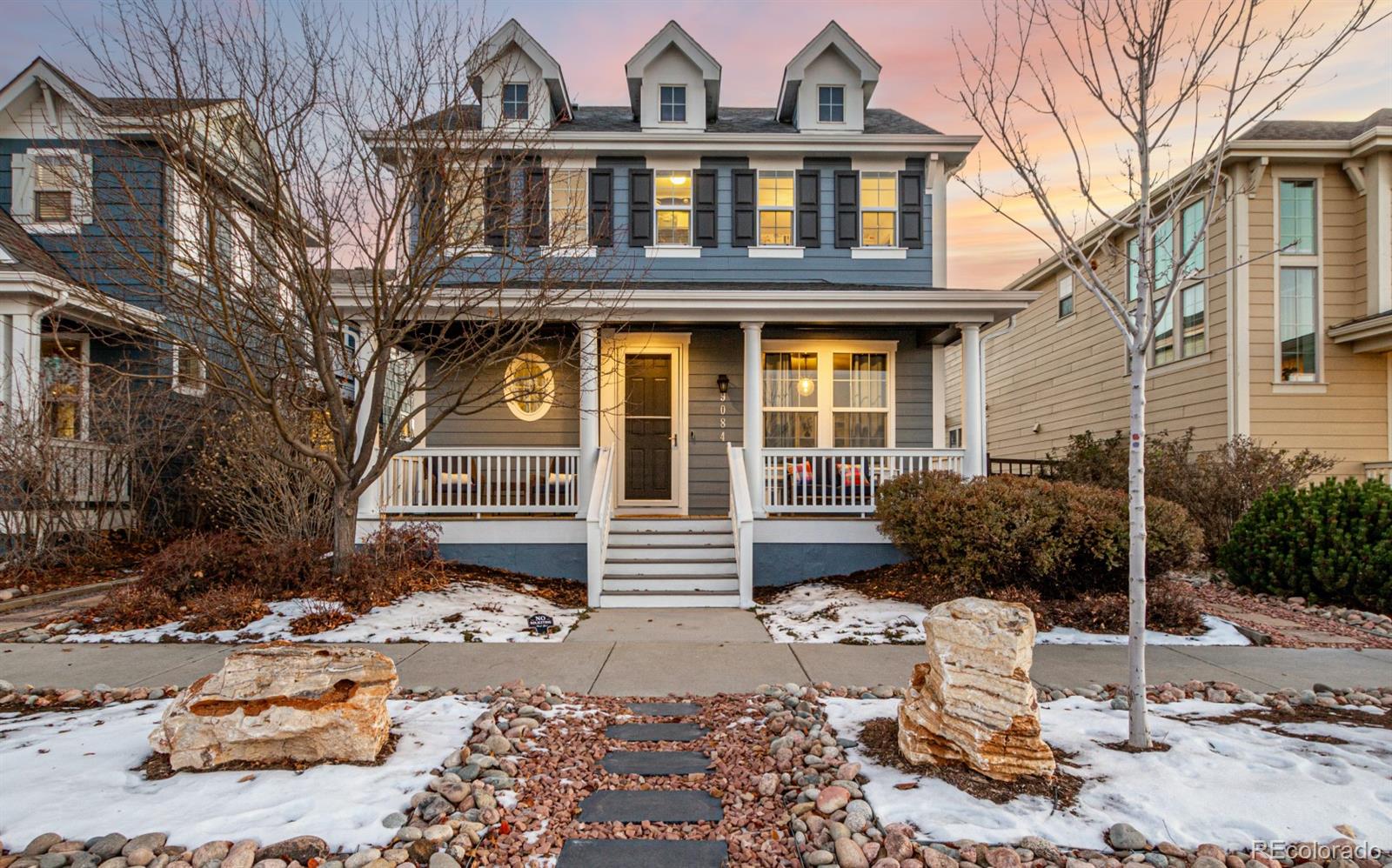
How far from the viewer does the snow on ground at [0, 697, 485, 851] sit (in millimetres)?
2490

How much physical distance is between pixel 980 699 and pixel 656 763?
1472mm

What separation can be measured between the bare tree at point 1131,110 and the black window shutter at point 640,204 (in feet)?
19.9

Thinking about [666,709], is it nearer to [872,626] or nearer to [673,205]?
[872,626]

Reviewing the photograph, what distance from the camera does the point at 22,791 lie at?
8.90 feet

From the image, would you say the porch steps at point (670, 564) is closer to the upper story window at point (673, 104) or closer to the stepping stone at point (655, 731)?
the stepping stone at point (655, 731)

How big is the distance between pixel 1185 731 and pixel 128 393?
36.1 feet

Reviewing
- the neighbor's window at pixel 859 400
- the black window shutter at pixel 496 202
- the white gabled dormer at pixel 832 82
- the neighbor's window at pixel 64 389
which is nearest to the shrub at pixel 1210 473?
the neighbor's window at pixel 859 400

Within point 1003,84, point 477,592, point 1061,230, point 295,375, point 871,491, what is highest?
point 1003,84

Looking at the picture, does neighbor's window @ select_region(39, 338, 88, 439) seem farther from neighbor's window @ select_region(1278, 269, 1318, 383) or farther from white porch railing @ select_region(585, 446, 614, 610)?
neighbor's window @ select_region(1278, 269, 1318, 383)

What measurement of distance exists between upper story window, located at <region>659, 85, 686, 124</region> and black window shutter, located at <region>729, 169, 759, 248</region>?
1.32 metres

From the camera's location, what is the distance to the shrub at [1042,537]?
6.30 m

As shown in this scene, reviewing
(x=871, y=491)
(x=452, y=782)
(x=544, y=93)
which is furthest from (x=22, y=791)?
(x=544, y=93)

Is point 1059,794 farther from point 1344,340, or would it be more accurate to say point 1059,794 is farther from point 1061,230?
point 1344,340

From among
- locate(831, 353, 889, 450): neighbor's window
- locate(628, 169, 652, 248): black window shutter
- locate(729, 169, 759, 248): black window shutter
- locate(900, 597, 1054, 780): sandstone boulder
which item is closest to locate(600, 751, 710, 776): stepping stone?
locate(900, 597, 1054, 780): sandstone boulder
